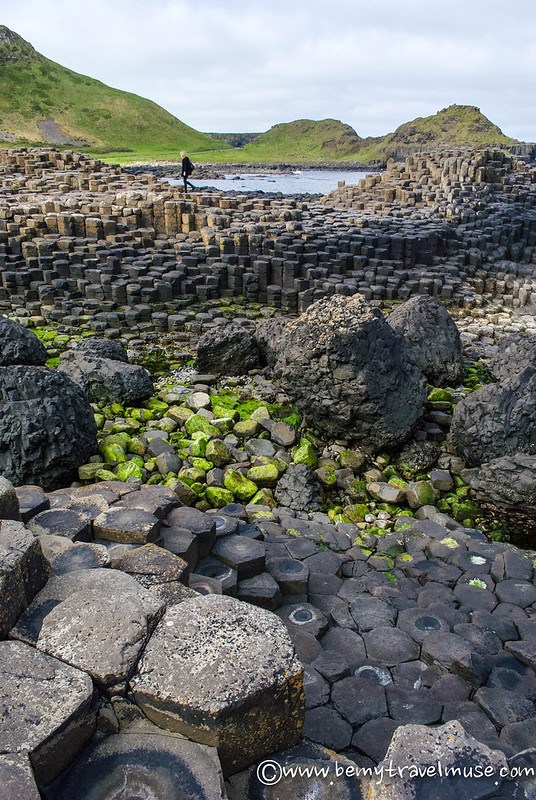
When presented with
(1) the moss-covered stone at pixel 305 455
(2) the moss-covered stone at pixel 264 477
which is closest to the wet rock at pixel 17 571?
(2) the moss-covered stone at pixel 264 477

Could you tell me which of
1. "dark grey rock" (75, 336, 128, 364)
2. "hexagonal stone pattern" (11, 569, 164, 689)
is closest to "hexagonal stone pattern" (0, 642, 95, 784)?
"hexagonal stone pattern" (11, 569, 164, 689)

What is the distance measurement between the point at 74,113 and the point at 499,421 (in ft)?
300

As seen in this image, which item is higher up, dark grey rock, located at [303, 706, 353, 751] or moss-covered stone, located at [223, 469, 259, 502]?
dark grey rock, located at [303, 706, 353, 751]

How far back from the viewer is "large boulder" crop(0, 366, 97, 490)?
6.80m

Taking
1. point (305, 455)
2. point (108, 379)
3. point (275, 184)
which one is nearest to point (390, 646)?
point (305, 455)

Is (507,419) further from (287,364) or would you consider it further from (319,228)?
(319,228)

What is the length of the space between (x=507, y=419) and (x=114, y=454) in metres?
4.93

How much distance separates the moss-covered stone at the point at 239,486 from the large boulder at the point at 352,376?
1487mm

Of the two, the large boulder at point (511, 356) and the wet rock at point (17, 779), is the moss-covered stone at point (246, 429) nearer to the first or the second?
the large boulder at point (511, 356)

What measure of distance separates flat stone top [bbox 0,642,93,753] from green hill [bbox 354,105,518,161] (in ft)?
292

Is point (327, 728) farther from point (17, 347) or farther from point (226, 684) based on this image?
point (17, 347)

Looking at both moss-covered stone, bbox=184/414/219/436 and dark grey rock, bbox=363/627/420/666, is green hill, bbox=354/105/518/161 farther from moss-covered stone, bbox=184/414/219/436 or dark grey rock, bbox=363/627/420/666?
dark grey rock, bbox=363/627/420/666

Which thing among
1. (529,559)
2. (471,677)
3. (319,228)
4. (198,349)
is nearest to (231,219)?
(319,228)

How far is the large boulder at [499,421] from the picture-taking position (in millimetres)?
7512
